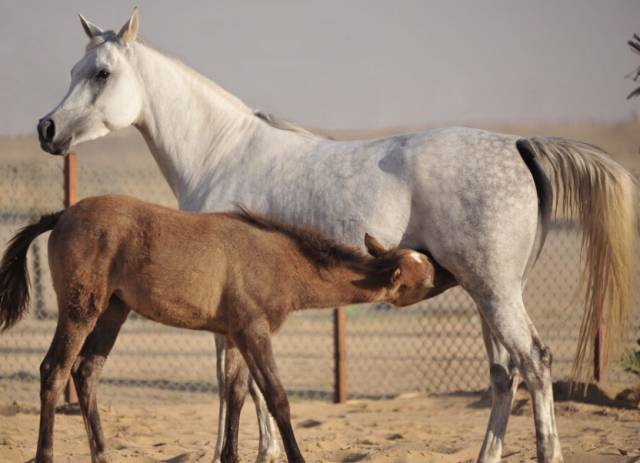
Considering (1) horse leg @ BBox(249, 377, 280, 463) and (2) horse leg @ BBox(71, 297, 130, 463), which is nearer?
(2) horse leg @ BBox(71, 297, 130, 463)

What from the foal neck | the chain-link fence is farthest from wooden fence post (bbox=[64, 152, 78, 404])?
the foal neck

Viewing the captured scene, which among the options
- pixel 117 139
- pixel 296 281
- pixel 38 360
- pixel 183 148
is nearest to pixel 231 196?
pixel 183 148

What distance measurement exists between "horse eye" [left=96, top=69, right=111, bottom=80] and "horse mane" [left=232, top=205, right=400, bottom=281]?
1540mm

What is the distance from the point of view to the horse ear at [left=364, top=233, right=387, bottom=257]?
525cm

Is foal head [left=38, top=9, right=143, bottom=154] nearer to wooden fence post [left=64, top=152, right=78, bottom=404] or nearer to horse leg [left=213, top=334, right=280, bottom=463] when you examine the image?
horse leg [left=213, top=334, right=280, bottom=463]

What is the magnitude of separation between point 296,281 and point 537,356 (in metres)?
1.39

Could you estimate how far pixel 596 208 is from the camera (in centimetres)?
582

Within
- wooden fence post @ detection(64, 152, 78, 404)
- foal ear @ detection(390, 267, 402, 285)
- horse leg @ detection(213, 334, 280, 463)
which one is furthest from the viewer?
wooden fence post @ detection(64, 152, 78, 404)

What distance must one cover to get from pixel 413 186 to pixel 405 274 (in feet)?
2.07

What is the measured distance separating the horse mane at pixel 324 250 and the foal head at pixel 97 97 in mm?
1407

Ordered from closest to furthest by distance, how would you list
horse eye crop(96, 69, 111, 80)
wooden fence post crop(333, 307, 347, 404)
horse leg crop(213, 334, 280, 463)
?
horse leg crop(213, 334, 280, 463) → horse eye crop(96, 69, 111, 80) → wooden fence post crop(333, 307, 347, 404)

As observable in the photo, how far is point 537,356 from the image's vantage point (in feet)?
17.9

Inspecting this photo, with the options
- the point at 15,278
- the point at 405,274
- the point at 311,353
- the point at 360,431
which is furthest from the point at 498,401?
the point at 311,353

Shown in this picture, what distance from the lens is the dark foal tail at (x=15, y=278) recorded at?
5.50 meters
